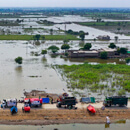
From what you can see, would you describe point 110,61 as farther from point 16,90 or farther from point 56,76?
point 16,90

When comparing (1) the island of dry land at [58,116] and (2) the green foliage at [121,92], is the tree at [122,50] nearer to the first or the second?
(2) the green foliage at [121,92]

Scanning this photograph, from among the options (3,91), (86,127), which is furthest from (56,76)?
(86,127)

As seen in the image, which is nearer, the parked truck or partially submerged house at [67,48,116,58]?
the parked truck

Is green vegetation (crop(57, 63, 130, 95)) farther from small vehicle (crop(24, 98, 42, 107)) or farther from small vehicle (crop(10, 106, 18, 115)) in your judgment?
small vehicle (crop(10, 106, 18, 115))

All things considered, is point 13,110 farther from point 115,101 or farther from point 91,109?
point 115,101

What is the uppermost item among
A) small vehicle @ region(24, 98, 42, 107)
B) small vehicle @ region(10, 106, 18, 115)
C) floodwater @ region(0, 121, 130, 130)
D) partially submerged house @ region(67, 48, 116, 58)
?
partially submerged house @ region(67, 48, 116, 58)

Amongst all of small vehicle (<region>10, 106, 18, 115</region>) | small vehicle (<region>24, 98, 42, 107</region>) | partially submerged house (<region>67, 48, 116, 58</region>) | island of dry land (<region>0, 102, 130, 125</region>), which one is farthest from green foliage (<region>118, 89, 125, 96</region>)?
partially submerged house (<region>67, 48, 116, 58</region>)

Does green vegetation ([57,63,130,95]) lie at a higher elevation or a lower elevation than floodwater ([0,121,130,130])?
higher
